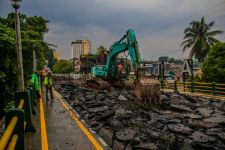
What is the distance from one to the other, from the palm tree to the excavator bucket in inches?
1332

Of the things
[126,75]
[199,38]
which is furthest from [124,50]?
[199,38]

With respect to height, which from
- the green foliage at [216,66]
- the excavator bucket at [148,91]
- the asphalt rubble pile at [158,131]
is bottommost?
the asphalt rubble pile at [158,131]

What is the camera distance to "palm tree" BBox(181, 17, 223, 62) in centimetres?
4917

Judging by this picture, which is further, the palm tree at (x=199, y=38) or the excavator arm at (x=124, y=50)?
the palm tree at (x=199, y=38)

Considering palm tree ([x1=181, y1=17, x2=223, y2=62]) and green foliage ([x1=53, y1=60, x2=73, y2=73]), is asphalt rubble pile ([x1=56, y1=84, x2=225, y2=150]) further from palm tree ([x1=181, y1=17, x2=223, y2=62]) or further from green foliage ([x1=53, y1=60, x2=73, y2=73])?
green foliage ([x1=53, y1=60, x2=73, y2=73])

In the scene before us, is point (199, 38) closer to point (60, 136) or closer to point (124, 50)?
point (124, 50)

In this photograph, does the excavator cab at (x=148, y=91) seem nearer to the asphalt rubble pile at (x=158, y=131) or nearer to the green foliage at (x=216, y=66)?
the asphalt rubble pile at (x=158, y=131)

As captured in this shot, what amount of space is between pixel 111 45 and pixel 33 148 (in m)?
21.5

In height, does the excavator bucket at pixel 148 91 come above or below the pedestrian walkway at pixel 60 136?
above

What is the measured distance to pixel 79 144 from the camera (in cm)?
747

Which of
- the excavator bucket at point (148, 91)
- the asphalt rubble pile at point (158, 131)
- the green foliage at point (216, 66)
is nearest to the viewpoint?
the asphalt rubble pile at point (158, 131)

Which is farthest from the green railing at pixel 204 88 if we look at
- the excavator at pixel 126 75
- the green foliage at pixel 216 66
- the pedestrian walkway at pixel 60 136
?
A: the pedestrian walkway at pixel 60 136

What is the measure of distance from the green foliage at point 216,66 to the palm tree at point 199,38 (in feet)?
70.8

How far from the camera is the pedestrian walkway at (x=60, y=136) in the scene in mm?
7215
